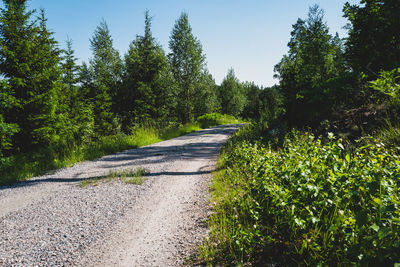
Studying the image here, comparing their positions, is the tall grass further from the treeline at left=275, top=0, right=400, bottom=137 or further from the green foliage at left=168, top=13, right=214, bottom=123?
the green foliage at left=168, top=13, right=214, bottom=123

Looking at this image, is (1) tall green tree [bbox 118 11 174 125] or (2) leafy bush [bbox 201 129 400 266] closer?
(2) leafy bush [bbox 201 129 400 266]

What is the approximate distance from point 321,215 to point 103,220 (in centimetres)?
362

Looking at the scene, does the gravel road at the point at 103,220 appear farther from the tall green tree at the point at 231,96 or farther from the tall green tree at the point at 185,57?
the tall green tree at the point at 231,96

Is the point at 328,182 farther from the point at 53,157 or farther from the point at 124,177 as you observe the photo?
the point at 53,157

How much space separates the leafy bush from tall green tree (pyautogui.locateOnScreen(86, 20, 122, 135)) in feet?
65.0

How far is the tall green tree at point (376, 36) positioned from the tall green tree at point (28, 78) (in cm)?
1454

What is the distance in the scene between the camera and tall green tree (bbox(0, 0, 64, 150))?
404 inches

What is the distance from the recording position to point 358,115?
559 cm

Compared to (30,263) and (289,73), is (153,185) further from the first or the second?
(289,73)

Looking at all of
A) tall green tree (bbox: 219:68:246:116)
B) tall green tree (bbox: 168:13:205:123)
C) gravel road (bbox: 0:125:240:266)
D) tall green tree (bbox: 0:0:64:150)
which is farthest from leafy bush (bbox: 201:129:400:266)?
tall green tree (bbox: 219:68:246:116)

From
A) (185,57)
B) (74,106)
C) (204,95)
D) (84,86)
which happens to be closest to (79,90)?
(84,86)

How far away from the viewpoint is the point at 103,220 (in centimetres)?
380

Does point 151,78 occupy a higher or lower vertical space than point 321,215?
higher

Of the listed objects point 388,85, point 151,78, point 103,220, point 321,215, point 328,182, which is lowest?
point 103,220
